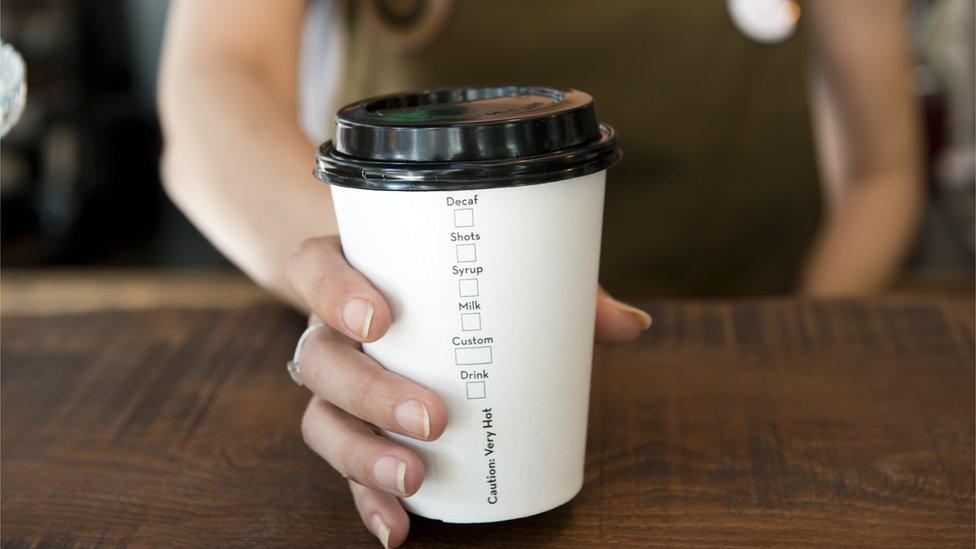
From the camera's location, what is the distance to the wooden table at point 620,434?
21.5 inches

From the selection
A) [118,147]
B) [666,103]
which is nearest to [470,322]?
[666,103]

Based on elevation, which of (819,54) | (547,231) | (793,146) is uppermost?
(547,231)

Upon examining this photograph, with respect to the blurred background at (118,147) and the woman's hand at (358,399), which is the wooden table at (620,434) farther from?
the blurred background at (118,147)

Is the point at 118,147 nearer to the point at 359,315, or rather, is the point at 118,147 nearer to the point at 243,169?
the point at 243,169

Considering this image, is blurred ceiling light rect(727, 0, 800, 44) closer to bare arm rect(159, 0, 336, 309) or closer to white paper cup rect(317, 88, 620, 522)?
bare arm rect(159, 0, 336, 309)

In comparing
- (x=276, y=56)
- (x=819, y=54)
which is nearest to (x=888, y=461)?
(x=276, y=56)

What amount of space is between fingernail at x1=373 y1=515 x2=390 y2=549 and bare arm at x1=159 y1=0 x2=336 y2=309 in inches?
12.2

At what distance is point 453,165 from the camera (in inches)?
17.4

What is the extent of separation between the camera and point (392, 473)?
1.64 feet

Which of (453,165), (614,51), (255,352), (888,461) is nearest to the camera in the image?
(453,165)

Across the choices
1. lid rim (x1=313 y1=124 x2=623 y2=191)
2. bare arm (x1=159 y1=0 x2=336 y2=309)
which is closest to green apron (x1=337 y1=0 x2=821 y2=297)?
bare arm (x1=159 y1=0 x2=336 y2=309)

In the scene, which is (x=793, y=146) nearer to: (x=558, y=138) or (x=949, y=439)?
(x=949, y=439)

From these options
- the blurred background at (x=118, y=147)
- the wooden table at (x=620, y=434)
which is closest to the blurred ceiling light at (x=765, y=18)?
the wooden table at (x=620, y=434)

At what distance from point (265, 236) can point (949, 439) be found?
544mm
